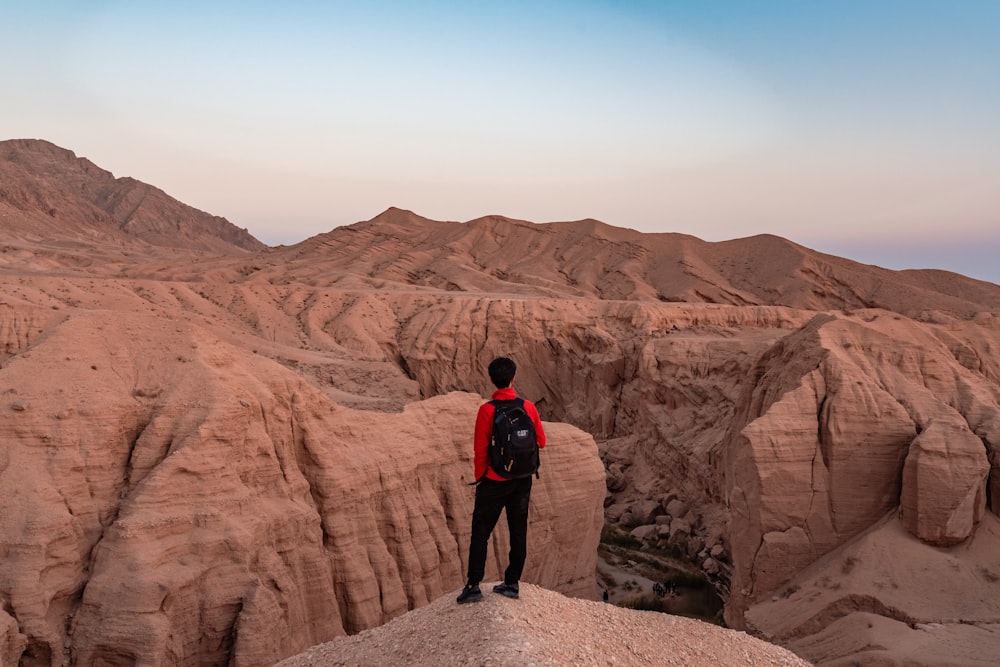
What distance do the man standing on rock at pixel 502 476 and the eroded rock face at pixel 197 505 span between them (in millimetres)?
5251

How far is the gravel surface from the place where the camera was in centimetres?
636

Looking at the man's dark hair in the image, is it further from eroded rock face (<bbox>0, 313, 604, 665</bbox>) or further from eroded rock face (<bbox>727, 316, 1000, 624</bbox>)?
eroded rock face (<bbox>727, 316, 1000, 624</bbox>)

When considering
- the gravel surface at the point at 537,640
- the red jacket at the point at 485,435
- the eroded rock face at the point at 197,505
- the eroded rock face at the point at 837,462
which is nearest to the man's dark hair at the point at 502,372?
the red jacket at the point at 485,435

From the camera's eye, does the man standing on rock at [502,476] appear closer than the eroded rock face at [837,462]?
Yes

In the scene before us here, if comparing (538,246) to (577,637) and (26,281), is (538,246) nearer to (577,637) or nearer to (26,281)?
(26,281)

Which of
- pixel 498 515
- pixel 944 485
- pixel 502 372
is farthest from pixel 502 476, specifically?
pixel 944 485

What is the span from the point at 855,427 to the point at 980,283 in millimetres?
56640

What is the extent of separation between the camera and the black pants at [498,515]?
Result: 7.66 metres

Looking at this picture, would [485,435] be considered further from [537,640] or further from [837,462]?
[837,462]

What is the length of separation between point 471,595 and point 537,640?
1.28 m

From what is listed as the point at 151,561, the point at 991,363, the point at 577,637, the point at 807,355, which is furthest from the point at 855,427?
the point at 151,561

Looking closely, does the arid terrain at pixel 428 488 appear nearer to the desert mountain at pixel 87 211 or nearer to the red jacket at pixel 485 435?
the red jacket at pixel 485 435

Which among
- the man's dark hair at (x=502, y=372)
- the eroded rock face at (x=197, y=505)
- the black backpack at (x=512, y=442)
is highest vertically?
the man's dark hair at (x=502, y=372)

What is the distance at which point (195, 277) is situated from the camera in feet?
176
